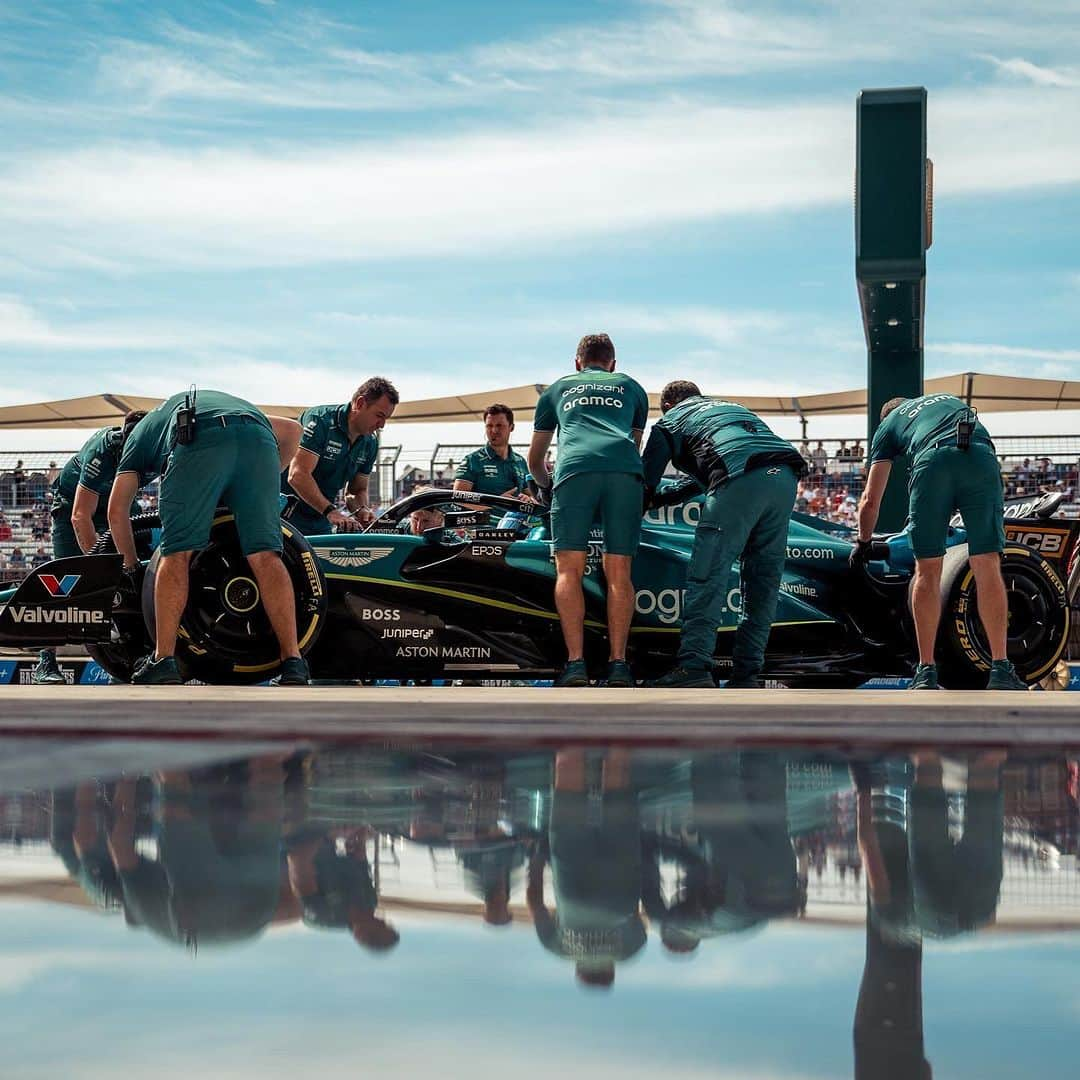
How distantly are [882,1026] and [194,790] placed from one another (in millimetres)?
1803

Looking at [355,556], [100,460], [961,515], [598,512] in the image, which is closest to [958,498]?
[961,515]

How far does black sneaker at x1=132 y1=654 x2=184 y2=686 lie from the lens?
520 centimetres

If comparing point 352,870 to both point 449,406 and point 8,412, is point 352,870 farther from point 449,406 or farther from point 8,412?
point 8,412

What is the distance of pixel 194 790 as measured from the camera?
291cm

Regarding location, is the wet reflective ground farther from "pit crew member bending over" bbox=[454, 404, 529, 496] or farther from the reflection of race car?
"pit crew member bending over" bbox=[454, 404, 529, 496]

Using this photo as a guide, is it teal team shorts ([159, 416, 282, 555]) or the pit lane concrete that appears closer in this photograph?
the pit lane concrete

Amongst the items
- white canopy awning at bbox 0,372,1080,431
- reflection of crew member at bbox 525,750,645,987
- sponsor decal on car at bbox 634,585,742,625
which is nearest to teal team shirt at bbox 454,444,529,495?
sponsor decal on car at bbox 634,585,742,625

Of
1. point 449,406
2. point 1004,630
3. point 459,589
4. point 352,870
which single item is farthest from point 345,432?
point 449,406

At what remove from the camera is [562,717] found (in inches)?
153

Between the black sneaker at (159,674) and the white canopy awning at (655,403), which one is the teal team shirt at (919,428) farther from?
the white canopy awning at (655,403)

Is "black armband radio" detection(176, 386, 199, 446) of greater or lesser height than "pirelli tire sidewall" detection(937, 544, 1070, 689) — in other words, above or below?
above

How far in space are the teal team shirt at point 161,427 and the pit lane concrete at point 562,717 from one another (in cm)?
154

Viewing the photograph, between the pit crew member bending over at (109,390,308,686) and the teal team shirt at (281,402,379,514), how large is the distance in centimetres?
148

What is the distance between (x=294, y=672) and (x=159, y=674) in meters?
0.52
